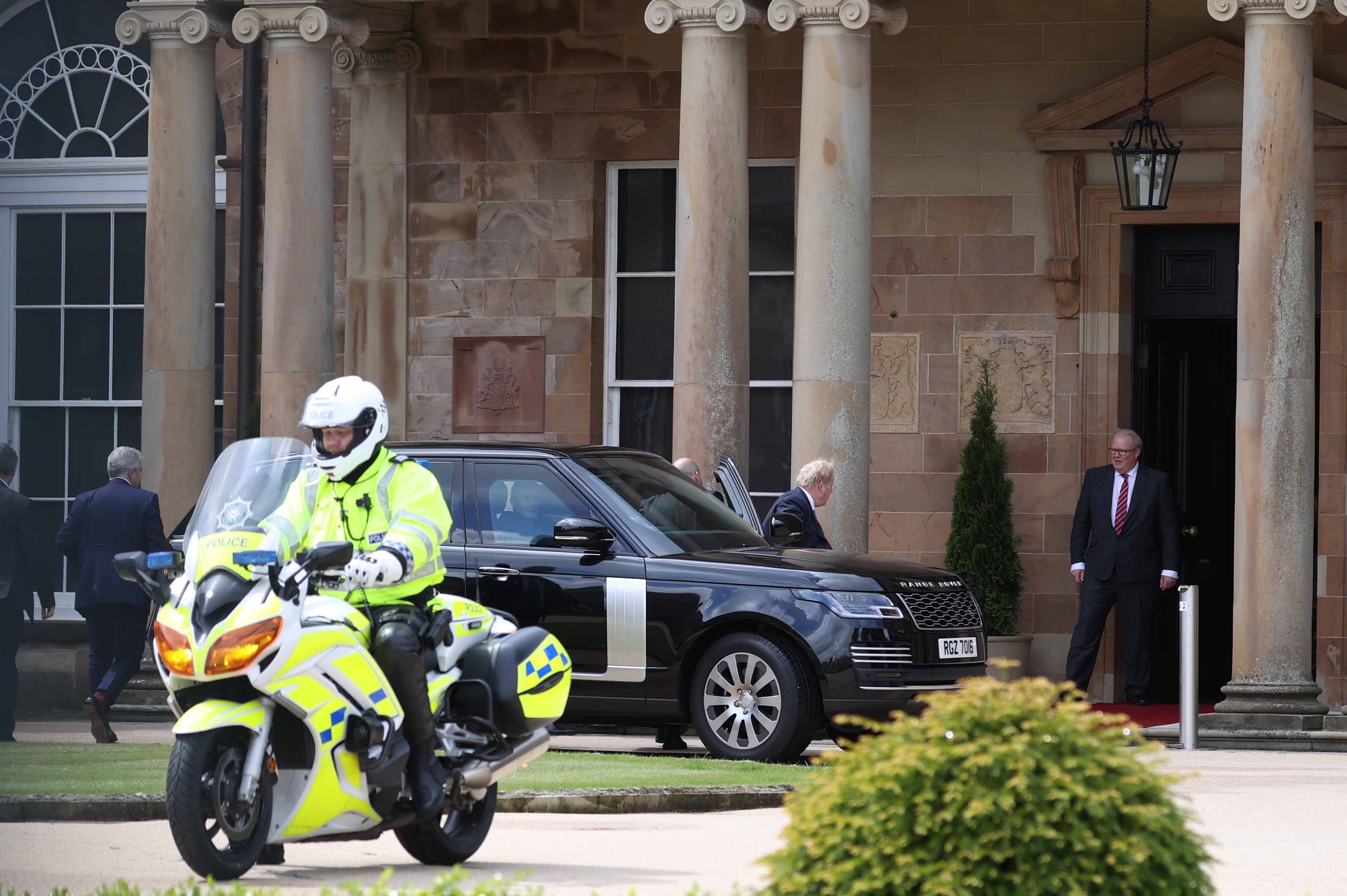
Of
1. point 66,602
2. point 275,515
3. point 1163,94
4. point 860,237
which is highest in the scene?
point 1163,94

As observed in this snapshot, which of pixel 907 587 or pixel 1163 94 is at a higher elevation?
pixel 1163 94

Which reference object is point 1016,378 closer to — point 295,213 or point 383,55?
point 295,213

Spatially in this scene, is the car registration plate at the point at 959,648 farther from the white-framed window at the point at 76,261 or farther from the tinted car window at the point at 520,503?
the white-framed window at the point at 76,261

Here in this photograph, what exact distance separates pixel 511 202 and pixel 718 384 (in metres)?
4.47

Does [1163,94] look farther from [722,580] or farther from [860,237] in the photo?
[722,580]

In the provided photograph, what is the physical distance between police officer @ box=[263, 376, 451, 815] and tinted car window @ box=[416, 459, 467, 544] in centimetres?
448

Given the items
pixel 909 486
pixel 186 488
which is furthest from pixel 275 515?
pixel 909 486

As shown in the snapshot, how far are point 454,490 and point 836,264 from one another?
3.56 meters

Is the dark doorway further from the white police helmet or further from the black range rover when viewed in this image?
the white police helmet

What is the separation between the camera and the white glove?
23.7 feet

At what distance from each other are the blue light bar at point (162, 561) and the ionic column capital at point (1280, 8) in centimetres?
863

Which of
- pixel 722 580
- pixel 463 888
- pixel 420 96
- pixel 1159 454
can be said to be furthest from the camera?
pixel 420 96

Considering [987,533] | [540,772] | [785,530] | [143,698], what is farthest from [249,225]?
[540,772]

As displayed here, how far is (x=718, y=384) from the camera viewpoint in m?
14.9
